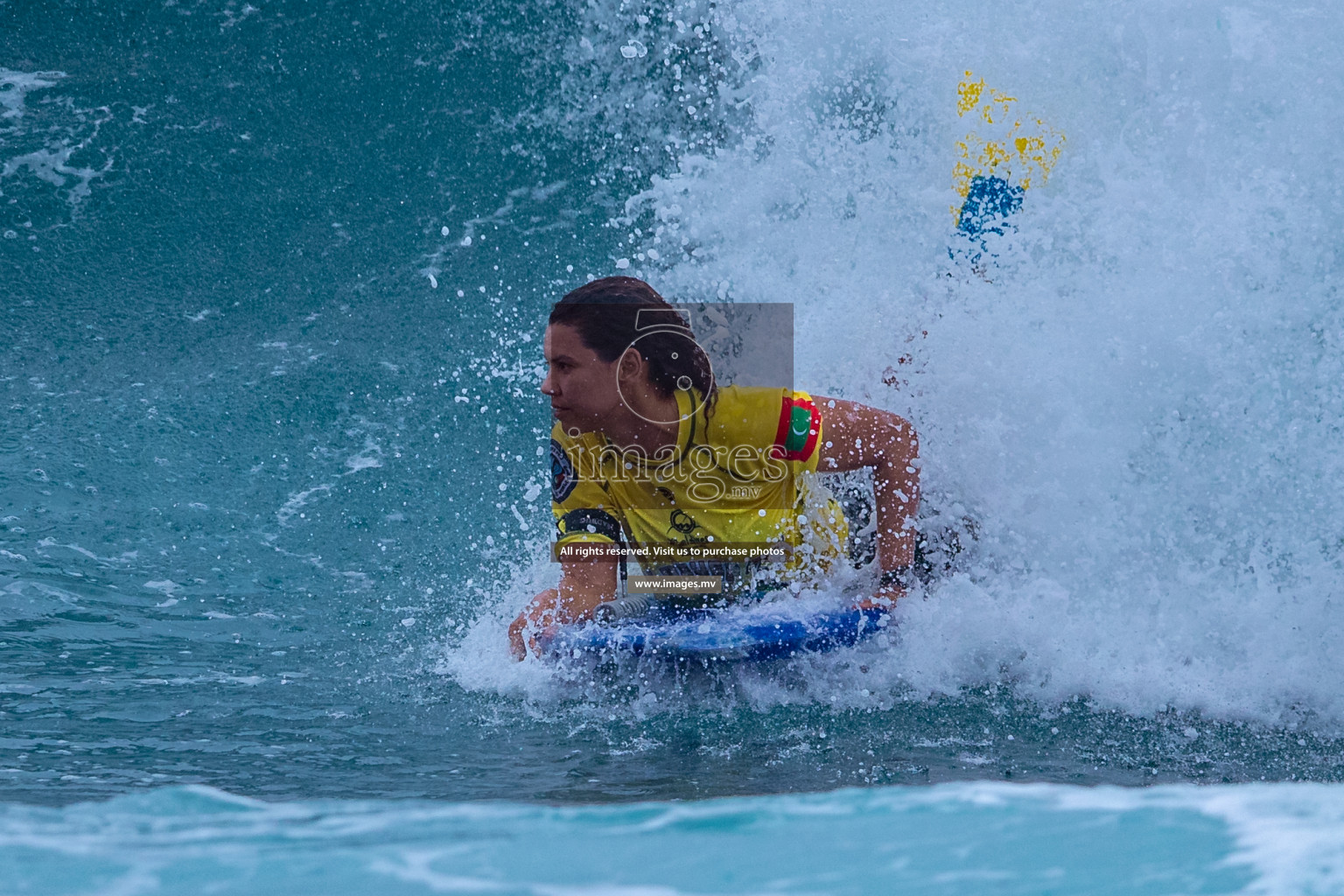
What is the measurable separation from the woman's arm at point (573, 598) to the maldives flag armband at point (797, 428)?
59 centimetres

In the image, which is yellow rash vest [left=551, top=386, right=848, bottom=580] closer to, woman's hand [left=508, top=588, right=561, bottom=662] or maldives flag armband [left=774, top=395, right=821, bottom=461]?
maldives flag armband [left=774, top=395, right=821, bottom=461]

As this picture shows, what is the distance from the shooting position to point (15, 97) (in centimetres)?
693

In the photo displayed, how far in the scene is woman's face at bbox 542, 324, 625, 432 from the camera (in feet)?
10.2

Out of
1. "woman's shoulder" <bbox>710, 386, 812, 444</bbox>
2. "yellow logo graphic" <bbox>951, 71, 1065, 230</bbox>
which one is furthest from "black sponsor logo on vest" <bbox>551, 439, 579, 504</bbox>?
"yellow logo graphic" <bbox>951, 71, 1065, 230</bbox>

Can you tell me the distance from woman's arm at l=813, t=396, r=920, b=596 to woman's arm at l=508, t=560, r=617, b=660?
69 cm

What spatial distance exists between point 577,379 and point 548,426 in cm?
223

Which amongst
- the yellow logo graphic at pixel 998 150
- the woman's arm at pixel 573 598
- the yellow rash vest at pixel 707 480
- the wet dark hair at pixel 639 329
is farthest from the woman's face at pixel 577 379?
the yellow logo graphic at pixel 998 150

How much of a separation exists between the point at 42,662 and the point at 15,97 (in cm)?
480

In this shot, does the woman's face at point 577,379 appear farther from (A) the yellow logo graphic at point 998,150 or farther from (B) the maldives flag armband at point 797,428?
(A) the yellow logo graphic at point 998,150

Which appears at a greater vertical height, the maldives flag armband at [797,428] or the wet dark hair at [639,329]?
the wet dark hair at [639,329]

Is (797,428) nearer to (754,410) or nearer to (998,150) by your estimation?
(754,410)

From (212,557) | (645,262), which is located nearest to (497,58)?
(645,262)

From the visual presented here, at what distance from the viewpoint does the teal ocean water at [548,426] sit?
214cm

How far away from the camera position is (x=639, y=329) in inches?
124
